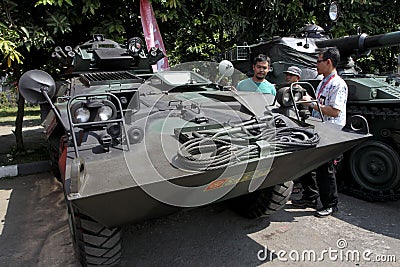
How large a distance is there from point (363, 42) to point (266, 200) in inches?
126

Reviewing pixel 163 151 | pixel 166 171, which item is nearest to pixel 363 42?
pixel 163 151

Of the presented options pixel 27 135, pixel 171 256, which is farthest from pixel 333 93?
pixel 27 135

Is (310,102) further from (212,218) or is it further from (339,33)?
(339,33)

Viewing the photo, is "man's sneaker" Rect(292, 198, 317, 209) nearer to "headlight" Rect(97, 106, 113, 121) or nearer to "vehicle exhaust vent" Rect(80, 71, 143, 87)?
"vehicle exhaust vent" Rect(80, 71, 143, 87)

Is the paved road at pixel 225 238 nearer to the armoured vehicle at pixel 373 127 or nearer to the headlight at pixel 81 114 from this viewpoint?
the armoured vehicle at pixel 373 127

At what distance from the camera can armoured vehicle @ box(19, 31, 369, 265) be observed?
7.35 feet

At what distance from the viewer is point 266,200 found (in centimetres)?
371

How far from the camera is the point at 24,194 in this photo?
514cm

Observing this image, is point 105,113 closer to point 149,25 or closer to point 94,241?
point 94,241

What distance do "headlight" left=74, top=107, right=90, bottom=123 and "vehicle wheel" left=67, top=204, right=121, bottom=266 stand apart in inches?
24.6

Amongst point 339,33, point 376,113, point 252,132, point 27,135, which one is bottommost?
point 27,135

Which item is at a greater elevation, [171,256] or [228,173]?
[228,173]

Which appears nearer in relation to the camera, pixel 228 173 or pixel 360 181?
pixel 228 173

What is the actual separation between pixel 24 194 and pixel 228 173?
147 inches
